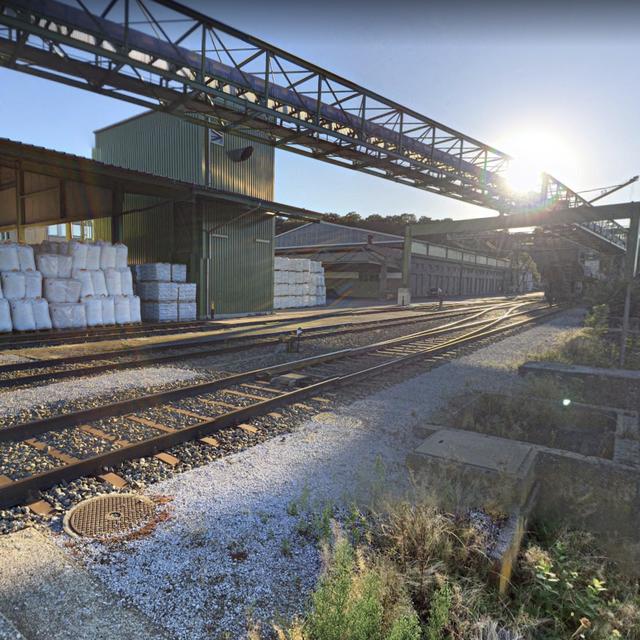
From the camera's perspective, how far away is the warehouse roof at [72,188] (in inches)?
544

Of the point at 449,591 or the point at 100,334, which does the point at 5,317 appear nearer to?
the point at 100,334

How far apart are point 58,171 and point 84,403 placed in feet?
43.5

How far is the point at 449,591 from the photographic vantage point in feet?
7.88

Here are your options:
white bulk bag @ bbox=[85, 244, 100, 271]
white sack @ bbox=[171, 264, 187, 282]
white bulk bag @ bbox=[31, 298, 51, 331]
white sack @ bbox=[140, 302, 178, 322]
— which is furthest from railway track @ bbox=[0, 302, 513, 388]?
white sack @ bbox=[171, 264, 187, 282]

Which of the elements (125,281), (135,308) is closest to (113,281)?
(125,281)

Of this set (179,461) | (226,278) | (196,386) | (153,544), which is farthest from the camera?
(226,278)

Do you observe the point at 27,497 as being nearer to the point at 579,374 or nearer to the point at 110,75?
the point at 579,374

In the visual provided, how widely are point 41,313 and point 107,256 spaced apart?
2.98 meters

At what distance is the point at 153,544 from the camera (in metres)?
3.03

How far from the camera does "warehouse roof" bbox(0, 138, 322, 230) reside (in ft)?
45.4

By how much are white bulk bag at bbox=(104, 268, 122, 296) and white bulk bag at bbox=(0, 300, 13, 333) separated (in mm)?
3160

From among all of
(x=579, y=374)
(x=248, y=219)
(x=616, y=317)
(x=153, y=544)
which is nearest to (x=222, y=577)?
(x=153, y=544)

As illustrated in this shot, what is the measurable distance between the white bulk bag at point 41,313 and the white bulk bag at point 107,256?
237cm

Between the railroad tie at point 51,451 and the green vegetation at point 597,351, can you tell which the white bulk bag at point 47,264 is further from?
the green vegetation at point 597,351
